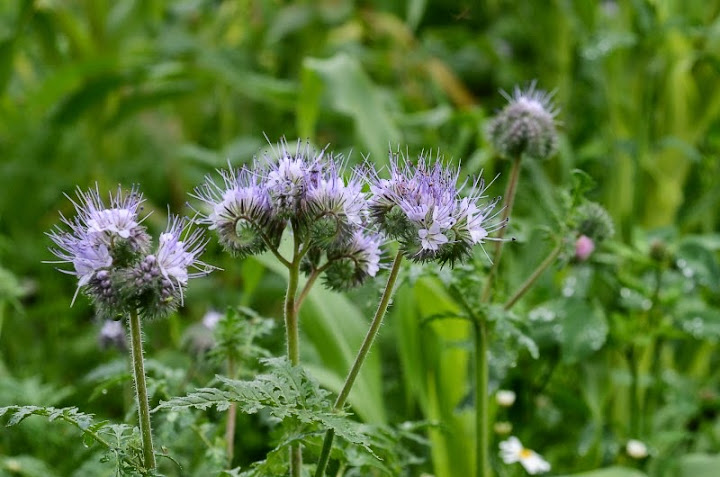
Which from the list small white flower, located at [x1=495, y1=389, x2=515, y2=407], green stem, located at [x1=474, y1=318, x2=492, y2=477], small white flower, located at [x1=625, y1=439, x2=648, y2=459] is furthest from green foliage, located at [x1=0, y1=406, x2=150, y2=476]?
small white flower, located at [x1=625, y1=439, x2=648, y2=459]

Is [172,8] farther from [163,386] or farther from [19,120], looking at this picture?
[163,386]

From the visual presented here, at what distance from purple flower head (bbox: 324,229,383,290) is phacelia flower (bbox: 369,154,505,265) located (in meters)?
0.07

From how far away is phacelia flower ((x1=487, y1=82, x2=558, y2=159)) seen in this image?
1327 mm

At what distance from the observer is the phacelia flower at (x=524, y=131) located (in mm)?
1327

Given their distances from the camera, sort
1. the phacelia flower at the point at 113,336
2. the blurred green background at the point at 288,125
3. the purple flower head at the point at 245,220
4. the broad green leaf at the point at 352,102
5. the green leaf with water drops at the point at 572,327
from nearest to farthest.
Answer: the purple flower head at the point at 245,220, the green leaf with water drops at the point at 572,327, the phacelia flower at the point at 113,336, the blurred green background at the point at 288,125, the broad green leaf at the point at 352,102

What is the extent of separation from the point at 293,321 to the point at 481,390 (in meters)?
0.43

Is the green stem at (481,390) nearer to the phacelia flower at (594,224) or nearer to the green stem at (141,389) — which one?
the phacelia flower at (594,224)

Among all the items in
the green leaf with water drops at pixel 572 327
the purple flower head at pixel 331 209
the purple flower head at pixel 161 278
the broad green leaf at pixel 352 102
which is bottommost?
the purple flower head at pixel 161 278

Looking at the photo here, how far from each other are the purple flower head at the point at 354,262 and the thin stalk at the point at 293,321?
0.04 meters

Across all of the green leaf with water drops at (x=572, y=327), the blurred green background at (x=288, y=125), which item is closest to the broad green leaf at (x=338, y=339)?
the blurred green background at (x=288, y=125)

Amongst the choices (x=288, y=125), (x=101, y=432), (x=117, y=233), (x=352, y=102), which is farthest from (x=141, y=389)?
(x=288, y=125)

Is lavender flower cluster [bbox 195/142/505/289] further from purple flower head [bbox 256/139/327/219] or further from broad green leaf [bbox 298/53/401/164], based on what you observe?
broad green leaf [bbox 298/53/401/164]

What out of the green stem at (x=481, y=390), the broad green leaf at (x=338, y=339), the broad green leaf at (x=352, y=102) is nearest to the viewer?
the green stem at (x=481, y=390)

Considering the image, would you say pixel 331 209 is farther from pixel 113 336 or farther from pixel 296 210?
pixel 113 336
